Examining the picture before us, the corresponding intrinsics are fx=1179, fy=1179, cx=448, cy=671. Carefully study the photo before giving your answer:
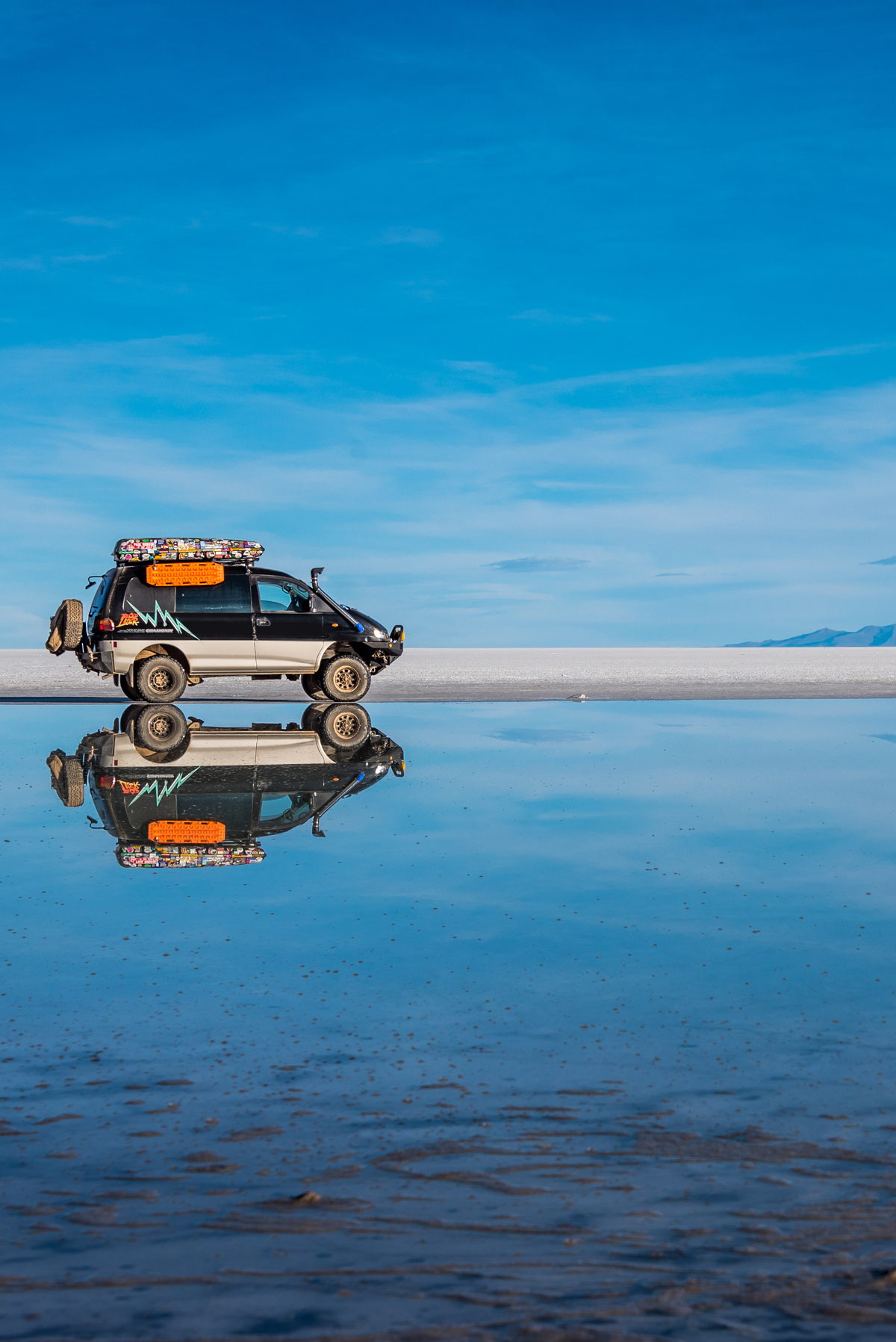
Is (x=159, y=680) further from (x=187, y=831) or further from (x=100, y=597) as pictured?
(x=187, y=831)

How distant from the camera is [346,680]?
2052 centimetres

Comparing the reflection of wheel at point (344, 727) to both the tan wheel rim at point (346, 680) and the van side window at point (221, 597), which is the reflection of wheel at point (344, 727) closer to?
the tan wheel rim at point (346, 680)

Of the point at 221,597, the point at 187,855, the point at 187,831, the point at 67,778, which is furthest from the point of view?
the point at 221,597

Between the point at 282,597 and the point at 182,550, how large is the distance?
186 cm

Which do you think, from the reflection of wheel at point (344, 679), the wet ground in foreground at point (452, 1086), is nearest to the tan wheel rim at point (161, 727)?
the reflection of wheel at point (344, 679)

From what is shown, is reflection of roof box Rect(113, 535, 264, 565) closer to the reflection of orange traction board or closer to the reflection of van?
the reflection of van

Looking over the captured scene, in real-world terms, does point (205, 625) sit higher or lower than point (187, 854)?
higher

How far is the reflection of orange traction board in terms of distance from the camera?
8.51 metres

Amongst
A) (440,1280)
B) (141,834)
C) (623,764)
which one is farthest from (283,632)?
(440,1280)

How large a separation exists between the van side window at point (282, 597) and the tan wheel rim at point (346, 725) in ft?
10.1

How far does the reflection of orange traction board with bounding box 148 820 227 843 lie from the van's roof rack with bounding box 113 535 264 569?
11.4 meters

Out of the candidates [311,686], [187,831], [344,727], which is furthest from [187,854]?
[311,686]

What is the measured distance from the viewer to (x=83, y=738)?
15.8m

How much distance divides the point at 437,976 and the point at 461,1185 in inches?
79.2
